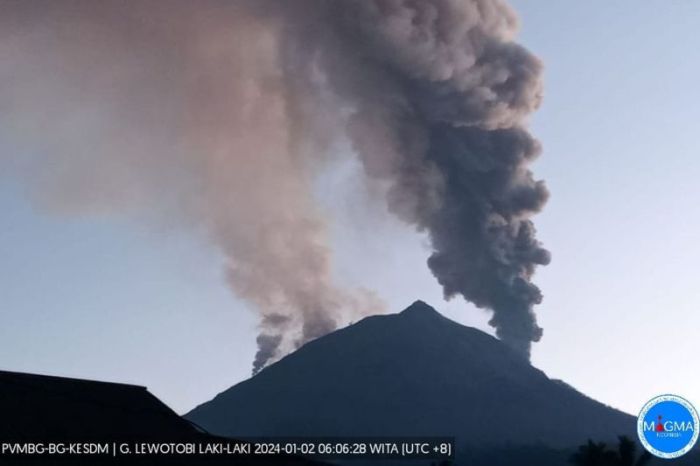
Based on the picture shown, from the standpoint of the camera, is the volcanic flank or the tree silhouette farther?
the volcanic flank

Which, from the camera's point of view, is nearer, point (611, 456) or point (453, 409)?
point (611, 456)

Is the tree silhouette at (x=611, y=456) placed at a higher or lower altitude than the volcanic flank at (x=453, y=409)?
lower

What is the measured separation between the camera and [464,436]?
168875 mm

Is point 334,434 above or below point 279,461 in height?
above

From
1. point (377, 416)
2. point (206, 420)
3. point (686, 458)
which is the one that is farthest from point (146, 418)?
point (206, 420)

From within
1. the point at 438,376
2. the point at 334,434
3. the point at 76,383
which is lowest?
the point at 76,383

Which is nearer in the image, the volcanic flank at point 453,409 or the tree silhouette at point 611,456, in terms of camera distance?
the tree silhouette at point 611,456

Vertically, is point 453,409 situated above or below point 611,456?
above

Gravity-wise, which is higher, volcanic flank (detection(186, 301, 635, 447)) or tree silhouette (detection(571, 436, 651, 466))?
volcanic flank (detection(186, 301, 635, 447))

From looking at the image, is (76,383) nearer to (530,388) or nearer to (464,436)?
(464,436)

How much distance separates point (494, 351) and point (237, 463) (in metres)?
166

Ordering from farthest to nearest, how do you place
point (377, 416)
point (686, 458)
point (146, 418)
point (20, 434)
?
point (377, 416)
point (686, 458)
point (146, 418)
point (20, 434)

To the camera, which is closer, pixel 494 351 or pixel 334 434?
pixel 334 434

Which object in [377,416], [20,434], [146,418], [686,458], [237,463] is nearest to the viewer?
[20,434]
